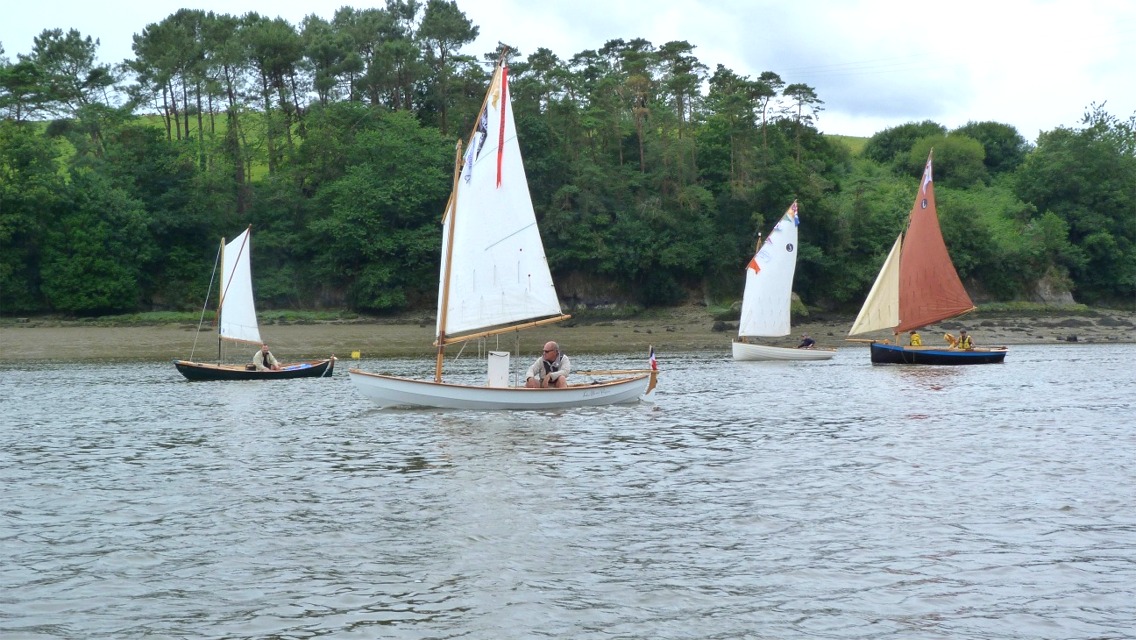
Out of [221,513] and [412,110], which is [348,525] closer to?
[221,513]

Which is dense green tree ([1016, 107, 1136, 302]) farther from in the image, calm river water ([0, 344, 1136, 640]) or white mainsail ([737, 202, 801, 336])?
Answer: calm river water ([0, 344, 1136, 640])

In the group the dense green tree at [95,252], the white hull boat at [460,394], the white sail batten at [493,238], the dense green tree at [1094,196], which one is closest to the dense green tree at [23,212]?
the dense green tree at [95,252]

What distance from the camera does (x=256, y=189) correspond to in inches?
3433

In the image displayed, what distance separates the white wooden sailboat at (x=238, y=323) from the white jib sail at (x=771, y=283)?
23166mm

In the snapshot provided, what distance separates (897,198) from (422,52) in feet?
150

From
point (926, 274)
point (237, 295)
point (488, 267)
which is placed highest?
point (926, 274)

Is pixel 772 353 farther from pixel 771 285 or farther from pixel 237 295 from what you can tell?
pixel 237 295

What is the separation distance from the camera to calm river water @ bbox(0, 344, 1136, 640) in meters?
10.5

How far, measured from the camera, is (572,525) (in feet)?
47.6

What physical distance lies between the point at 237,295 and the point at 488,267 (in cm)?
2178

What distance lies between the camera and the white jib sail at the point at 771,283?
186 feet

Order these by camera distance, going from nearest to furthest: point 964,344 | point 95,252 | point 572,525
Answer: point 572,525 → point 964,344 → point 95,252

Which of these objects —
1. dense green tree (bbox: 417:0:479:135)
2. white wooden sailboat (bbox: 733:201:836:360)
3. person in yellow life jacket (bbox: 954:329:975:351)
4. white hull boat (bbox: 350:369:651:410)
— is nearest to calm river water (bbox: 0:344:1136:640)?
white hull boat (bbox: 350:369:651:410)

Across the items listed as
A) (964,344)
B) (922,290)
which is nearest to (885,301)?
(922,290)
